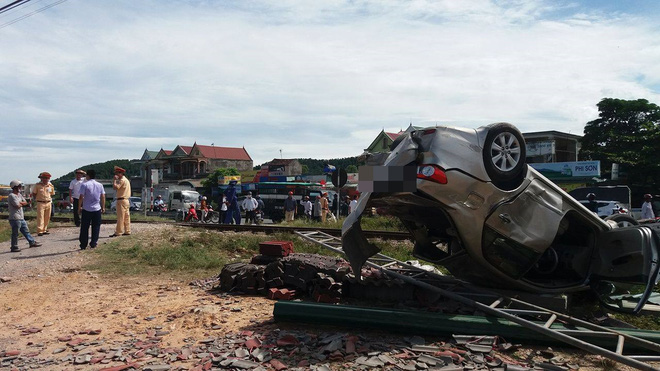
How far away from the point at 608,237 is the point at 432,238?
198 cm

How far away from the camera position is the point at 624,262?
5.40 m

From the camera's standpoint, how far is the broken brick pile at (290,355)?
400 cm

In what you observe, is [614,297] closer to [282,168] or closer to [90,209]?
[90,209]

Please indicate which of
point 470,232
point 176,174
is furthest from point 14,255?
point 176,174

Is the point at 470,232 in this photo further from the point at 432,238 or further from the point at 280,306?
the point at 280,306

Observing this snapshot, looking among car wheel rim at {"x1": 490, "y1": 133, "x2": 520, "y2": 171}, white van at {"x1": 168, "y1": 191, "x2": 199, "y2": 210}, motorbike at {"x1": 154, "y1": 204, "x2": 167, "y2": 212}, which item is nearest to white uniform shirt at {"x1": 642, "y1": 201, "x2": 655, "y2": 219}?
car wheel rim at {"x1": 490, "y1": 133, "x2": 520, "y2": 171}

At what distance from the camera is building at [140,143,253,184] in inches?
2940


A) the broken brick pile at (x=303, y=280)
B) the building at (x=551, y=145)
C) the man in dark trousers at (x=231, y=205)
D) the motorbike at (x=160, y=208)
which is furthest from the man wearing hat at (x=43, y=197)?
the building at (x=551, y=145)

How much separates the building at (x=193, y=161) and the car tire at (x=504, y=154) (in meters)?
71.5

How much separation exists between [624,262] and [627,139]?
35363 millimetres

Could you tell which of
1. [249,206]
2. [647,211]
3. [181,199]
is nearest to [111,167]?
[181,199]

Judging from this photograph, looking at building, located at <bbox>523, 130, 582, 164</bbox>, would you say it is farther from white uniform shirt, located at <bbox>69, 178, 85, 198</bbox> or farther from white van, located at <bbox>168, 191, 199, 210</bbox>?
white uniform shirt, located at <bbox>69, 178, 85, 198</bbox>

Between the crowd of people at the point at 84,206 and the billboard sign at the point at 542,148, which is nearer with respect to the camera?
the crowd of people at the point at 84,206

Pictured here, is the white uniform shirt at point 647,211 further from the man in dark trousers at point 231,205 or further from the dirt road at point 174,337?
the man in dark trousers at point 231,205
